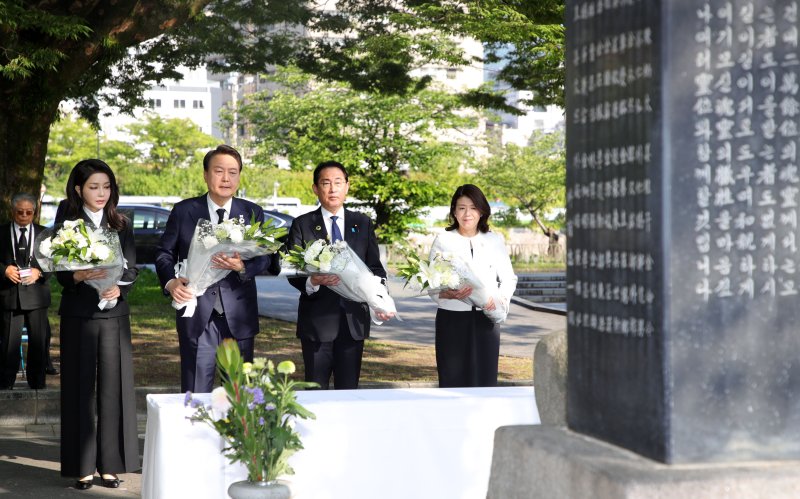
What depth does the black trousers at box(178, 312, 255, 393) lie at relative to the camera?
6.65 m

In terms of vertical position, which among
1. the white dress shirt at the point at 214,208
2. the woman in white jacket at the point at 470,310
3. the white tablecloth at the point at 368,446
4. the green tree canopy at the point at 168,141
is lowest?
the white tablecloth at the point at 368,446

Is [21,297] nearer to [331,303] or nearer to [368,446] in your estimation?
[331,303]

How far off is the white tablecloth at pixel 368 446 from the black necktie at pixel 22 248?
5.21m

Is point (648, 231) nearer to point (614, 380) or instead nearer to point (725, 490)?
point (614, 380)

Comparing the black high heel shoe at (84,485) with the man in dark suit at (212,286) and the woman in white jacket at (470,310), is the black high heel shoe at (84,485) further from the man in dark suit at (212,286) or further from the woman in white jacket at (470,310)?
the woman in white jacket at (470,310)

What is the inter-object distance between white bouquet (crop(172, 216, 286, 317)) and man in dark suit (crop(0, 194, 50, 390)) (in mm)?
3628

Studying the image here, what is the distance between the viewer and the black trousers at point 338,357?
22.9ft

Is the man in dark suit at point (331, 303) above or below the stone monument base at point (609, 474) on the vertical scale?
above

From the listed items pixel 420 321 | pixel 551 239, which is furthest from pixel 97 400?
pixel 551 239

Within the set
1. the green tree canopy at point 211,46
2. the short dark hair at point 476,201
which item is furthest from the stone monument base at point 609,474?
the green tree canopy at point 211,46

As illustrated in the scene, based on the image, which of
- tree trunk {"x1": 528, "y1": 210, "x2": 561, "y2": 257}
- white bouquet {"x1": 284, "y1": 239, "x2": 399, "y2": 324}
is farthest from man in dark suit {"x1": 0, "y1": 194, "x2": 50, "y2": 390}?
tree trunk {"x1": 528, "y1": 210, "x2": 561, "y2": 257}

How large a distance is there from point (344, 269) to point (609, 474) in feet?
11.0

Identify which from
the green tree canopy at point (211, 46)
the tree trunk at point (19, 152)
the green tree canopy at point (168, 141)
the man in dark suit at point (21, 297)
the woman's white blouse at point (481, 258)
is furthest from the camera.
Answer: the green tree canopy at point (168, 141)

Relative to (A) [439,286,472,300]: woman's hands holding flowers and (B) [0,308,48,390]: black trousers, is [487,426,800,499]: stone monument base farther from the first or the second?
(B) [0,308,48,390]: black trousers
